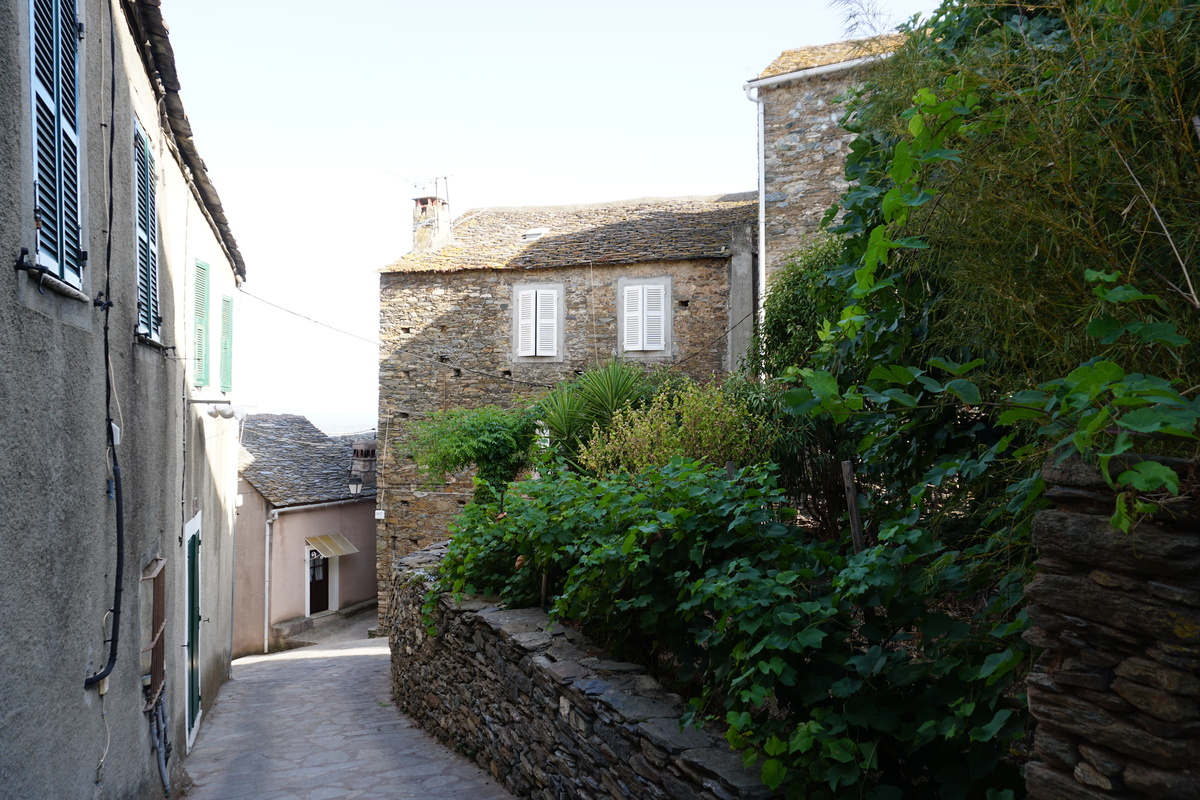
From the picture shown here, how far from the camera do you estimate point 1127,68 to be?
2285 mm

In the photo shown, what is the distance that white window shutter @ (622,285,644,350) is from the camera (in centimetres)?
1452

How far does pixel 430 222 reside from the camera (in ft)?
55.5

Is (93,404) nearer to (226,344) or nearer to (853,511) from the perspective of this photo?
(853,511)

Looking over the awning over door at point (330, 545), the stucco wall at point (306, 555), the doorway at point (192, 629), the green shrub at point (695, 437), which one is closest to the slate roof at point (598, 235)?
the stucco wall at point (306, 555)

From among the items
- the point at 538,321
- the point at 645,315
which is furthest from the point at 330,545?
the point at 645,315

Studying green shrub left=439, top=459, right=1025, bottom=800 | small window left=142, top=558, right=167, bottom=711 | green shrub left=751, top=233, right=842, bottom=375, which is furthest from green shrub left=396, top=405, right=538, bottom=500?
green shrub left=439, top=459, right=1025, bottom=800

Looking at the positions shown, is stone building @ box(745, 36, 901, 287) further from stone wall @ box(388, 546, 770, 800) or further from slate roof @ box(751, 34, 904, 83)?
stone wall @ box(388, 546, 770, 800)

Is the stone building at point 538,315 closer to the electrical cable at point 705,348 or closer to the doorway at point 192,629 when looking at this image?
the electrical cable at point 705,348

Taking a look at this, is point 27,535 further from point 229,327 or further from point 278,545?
point 278,545

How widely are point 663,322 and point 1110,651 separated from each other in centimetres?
1263

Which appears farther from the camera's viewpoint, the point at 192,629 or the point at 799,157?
the point at 799,157

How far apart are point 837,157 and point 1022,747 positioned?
9243 millimetres

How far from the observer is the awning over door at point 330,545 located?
17594mm

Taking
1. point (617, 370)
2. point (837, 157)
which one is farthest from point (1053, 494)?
point (837, 157)
